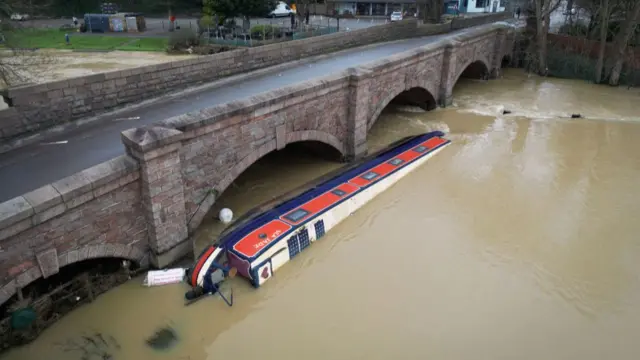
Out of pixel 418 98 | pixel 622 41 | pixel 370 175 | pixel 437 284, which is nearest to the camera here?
pixel 437 284

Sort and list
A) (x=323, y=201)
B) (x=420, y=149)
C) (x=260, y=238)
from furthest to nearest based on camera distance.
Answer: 1. (x=420, y=149)
2. (x=323, y=201)
3. (x=260, y=238)

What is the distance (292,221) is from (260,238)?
1201 mm

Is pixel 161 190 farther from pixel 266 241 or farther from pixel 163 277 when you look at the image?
pixel 266 241

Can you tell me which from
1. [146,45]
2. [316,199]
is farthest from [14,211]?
[146,45]

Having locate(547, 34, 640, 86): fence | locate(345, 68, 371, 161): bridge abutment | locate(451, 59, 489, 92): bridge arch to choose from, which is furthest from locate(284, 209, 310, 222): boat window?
locate(547, 34, 640, 86): fence

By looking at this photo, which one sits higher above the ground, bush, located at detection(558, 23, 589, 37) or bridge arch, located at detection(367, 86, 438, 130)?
bush, located at detection(558, 23, 589, 37)

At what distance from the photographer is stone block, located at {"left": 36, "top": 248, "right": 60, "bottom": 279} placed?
27.5 feet

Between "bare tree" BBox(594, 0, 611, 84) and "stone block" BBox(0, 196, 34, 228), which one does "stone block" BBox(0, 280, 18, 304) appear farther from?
"bare tree" BBox(594, 0, 611, 84)

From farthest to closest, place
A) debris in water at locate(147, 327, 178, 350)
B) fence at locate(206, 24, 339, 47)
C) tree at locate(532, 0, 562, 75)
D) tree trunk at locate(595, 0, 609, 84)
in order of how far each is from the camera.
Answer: fence at locate(206, 24, 339, 47) < tree at locate(532, 0, 562, 75) < tree trunk at locate(595, 0, 609, 84) < debris in water at locate(147, 327, 178, 350)

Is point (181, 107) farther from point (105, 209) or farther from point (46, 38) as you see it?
point (46, 38)

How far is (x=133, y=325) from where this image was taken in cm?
963

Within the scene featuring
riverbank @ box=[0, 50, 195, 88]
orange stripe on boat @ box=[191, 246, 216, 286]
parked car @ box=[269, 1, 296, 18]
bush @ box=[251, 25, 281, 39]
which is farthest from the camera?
parked car @ box=[269, 1, 296, 18]

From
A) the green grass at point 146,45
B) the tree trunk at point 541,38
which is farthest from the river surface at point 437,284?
the green grass at point 146,45

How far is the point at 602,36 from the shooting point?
2958 cm
